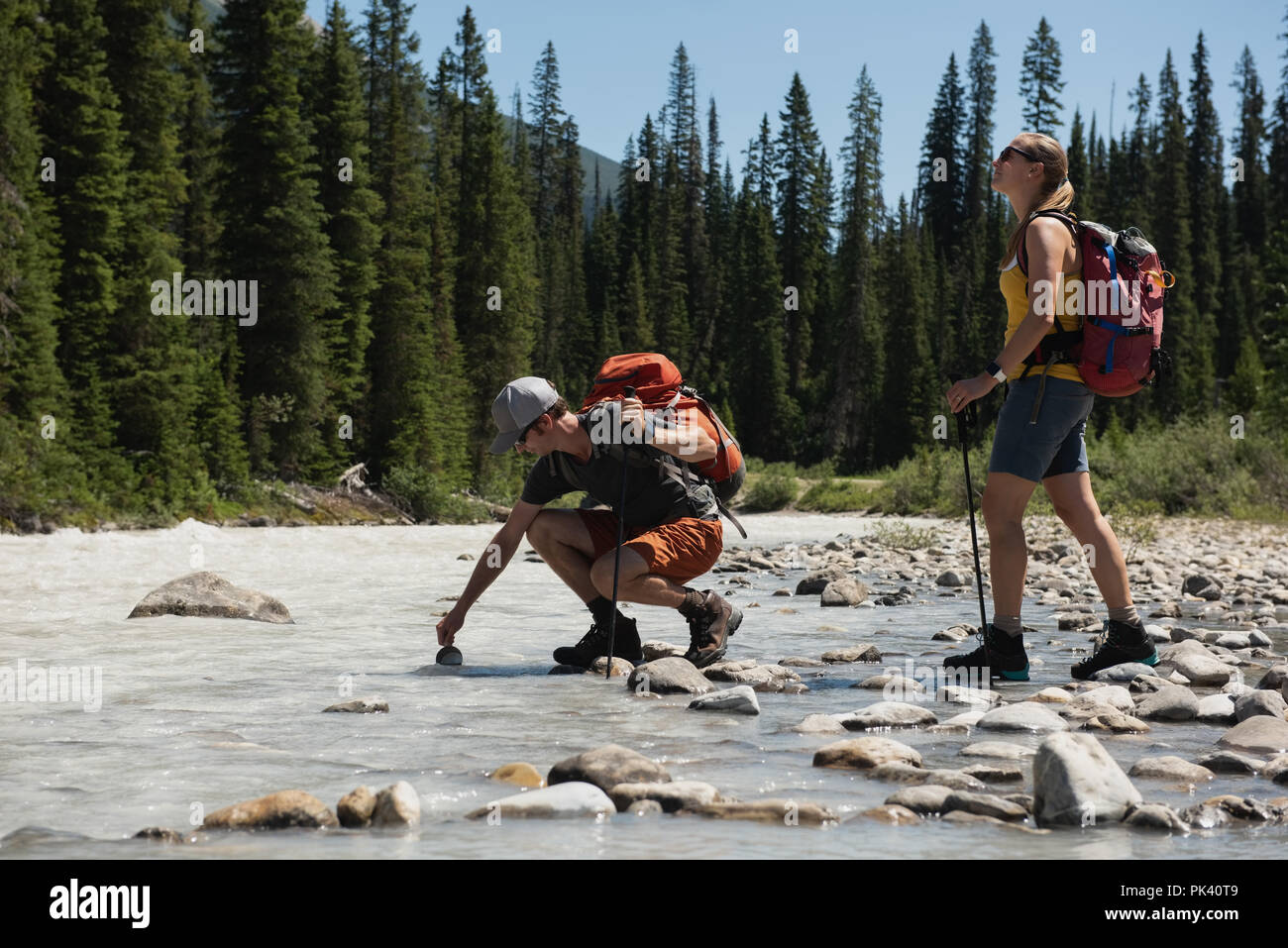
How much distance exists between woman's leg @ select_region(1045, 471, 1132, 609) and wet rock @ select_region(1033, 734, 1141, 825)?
221cm

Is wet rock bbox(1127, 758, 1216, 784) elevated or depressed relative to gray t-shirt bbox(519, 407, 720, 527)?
depressed

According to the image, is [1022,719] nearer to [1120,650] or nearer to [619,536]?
[1120,650]

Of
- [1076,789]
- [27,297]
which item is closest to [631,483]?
[1076,789]

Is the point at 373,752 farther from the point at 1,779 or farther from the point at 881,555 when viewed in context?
the point at 881,555

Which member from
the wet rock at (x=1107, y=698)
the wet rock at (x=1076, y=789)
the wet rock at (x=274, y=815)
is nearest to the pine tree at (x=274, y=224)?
the wet rock at (x=1107, y=698)

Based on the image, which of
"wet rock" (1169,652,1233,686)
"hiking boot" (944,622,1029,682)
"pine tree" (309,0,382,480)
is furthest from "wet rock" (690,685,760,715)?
"pine tree" (309,0,382,480)

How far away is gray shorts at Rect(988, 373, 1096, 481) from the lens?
5.15m

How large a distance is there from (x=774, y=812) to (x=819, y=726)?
4.44 ft

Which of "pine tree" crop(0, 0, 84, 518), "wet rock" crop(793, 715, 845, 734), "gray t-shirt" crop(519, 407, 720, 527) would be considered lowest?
"wet rock" crop(793, 715, 845, 734)

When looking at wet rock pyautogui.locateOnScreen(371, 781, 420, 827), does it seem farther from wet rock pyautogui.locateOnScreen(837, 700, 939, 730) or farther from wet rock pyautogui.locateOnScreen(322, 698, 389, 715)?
wet rock pyautogui.locateOnScreen(837, 700, 939, 730)

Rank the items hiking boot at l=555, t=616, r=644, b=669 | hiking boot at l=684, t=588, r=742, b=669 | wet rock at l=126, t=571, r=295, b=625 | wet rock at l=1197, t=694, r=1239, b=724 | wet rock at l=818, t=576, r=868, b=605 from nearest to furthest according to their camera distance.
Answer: wet rock at l=1197, t=694, r=1239, b=724, hiking boot at l=684, t=588, r=742, b=669, hiking boot at l=555, t=616, r=644, b=669, wet rock at l=126, t=571, r=295, b=625, wet rock at l=818, t=576, r=868, b=605

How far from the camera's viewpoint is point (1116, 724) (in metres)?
4.38

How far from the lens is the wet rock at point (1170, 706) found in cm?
462

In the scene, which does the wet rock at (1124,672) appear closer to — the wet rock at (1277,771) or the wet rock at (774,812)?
the wet rock at (1277,771)
